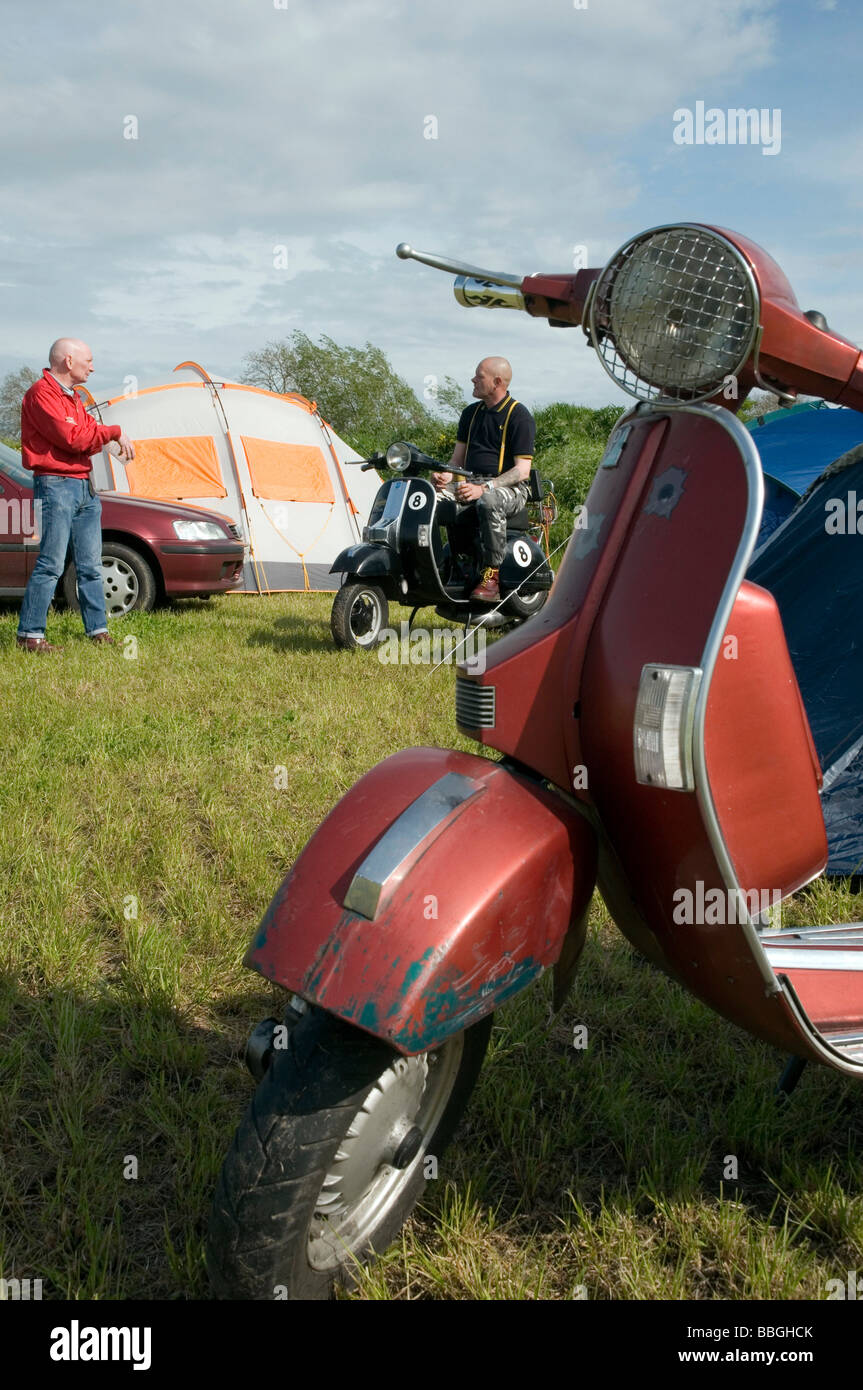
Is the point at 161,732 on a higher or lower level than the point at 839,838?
higher

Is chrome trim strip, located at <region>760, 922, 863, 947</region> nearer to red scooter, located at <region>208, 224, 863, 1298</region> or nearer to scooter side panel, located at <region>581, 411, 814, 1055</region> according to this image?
red scooter, located at <region>208, 224, 863, 1298</region>

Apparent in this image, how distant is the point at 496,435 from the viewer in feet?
21.1

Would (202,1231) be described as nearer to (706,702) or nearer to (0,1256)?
(0,1256)

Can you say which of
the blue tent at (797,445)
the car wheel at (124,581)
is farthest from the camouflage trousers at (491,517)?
the car wheel at (124,581)

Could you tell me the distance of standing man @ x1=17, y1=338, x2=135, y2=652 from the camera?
6.16 meters

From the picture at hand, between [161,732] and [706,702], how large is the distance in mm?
3459

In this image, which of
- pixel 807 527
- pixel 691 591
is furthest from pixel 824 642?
pixel 691 591

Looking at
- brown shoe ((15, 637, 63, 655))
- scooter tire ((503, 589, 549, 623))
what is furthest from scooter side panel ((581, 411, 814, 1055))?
brown shoe ((15, 637, 63, 655))

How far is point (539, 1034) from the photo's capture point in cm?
224

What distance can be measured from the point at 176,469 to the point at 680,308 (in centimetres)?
932

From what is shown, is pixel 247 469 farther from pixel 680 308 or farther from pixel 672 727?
pixel 672 727

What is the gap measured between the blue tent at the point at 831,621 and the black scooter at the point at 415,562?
9.98 ft

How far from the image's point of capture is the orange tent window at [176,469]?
991 cm

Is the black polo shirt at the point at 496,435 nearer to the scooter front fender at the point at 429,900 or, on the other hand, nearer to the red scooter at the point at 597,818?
the red scooter at the point at 597,818
